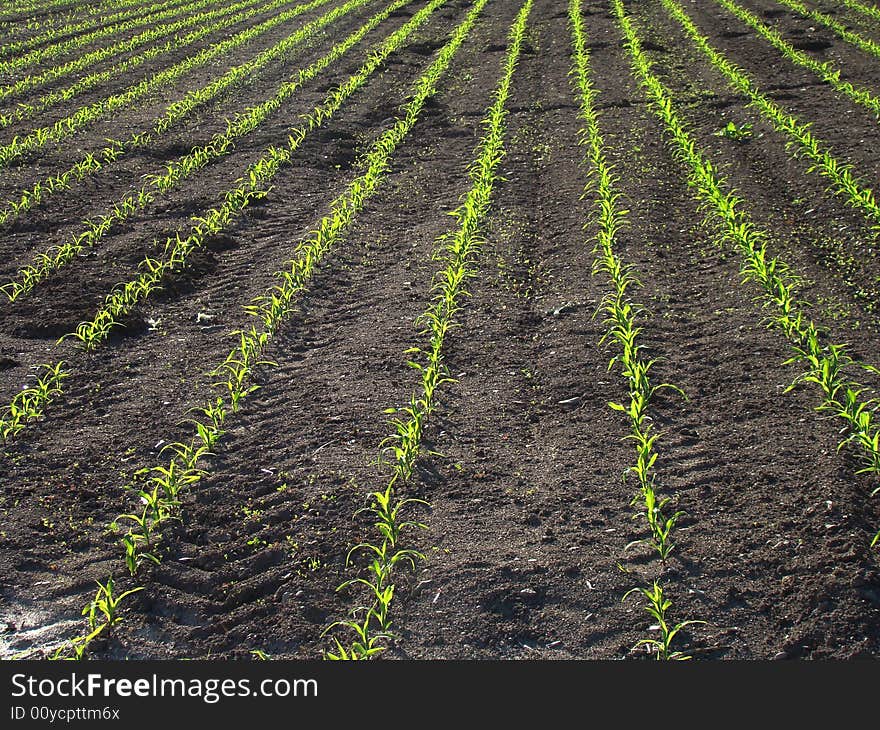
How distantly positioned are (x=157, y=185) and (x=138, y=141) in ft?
5.89

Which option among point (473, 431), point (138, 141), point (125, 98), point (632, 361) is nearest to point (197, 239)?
point (138, 141)

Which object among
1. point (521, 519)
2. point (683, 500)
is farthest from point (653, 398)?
point (521, 519)

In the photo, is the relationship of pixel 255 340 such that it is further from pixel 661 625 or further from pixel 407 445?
pixel 661 625

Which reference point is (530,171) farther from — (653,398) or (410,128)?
(653,398)

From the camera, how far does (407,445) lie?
4820mm

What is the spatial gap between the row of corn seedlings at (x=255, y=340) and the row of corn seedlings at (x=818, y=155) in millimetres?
4105

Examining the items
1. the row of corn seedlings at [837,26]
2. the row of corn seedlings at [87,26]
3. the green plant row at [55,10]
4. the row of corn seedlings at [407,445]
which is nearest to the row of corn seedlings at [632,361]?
the row of corn seedlings at [407,445]

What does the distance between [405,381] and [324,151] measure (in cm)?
557

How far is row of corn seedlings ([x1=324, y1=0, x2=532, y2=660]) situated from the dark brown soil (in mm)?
84

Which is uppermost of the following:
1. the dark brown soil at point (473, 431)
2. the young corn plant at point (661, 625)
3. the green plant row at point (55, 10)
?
the green plant row at point (55, 10)

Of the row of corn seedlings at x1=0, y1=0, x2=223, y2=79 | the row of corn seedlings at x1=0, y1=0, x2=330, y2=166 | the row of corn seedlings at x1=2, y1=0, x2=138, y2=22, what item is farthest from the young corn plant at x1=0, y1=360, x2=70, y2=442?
the row of corn seedlings at x1=2, y1=0, x2=138, y2=22

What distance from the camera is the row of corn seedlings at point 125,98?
1092 cm

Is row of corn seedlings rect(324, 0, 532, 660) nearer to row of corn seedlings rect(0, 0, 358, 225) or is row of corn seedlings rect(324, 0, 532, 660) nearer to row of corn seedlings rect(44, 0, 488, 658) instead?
row of corn seedlings rect(44, 0, 488, 658)

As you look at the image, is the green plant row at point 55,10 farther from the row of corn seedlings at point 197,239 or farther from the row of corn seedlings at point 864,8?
the row of corn seedlings at point 864,8
